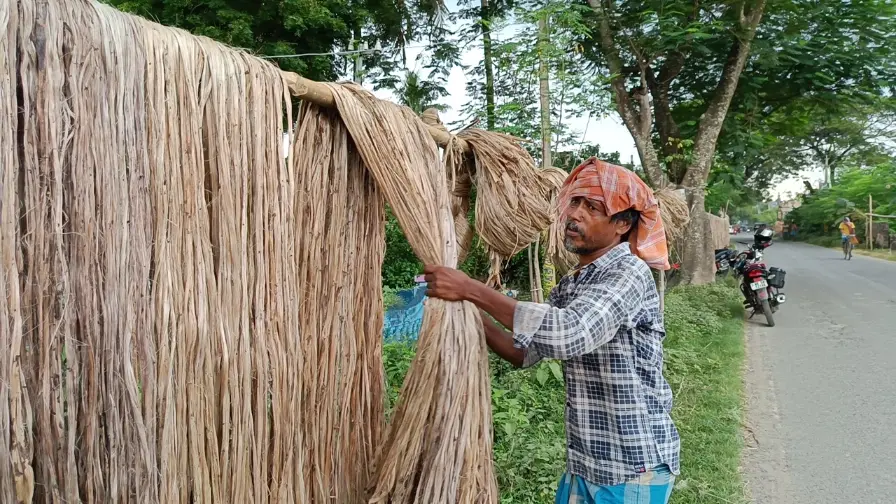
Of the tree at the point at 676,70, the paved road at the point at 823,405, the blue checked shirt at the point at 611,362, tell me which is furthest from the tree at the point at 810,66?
the blue checked shirt at the point at 611,362

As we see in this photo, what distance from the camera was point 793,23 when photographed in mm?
8766

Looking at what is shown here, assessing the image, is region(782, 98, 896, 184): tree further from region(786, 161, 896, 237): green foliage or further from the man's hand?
the man's hand

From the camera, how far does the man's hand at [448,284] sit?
5.23 ft

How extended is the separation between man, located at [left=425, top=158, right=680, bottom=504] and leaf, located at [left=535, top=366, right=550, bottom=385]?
105 inches

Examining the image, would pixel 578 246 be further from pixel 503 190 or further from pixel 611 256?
pixel 503 190

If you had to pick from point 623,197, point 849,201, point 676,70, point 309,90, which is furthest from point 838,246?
point 309,90

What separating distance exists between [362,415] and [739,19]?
8603mm

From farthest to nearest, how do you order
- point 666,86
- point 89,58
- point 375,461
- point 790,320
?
point 666,86 → point 790,320 → point 375,461 → point 89,58

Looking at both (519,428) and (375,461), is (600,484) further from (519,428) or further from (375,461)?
(519,428)

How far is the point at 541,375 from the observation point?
14.5 feet

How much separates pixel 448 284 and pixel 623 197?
0.51 m

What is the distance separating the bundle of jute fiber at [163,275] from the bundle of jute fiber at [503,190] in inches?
22.5

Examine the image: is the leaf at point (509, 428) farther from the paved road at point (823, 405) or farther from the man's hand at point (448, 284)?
the man's hand at point (448, 284)

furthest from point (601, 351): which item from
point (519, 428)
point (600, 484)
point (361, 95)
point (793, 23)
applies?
point (793, 23)
